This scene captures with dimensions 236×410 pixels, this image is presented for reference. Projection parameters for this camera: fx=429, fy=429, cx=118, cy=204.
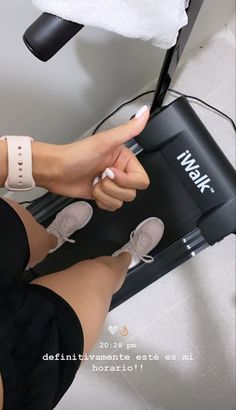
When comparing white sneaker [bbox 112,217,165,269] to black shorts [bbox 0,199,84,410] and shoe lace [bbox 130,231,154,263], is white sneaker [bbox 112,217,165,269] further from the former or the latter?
black shorts [bbox 0,199,84,410]

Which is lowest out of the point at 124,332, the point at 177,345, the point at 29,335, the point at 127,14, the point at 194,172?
the point at 177,345

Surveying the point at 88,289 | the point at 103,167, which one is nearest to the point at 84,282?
the point at 88,289

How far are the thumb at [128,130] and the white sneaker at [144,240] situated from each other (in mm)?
653

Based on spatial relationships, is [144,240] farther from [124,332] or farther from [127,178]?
[127,178]

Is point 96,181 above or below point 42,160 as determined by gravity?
below

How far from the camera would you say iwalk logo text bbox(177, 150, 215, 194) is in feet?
4.19

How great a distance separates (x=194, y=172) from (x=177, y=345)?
0.63 meters

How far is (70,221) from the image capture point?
4.54 feet

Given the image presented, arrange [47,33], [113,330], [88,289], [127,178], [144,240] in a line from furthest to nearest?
[113,330] < [144,240] < [88,289] < [127,178] < [47,33]

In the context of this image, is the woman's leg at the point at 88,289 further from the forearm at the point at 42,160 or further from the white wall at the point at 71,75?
the white wall at the point at 71,75

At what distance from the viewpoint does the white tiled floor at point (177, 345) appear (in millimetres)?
1473

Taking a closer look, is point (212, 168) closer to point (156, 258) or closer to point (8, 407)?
point (156, 258)

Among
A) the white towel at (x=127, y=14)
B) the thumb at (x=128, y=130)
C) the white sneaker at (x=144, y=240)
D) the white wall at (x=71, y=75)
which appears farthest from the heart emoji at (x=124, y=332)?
the white towel at (x=127, y=14)

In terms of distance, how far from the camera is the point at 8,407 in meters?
0.78
